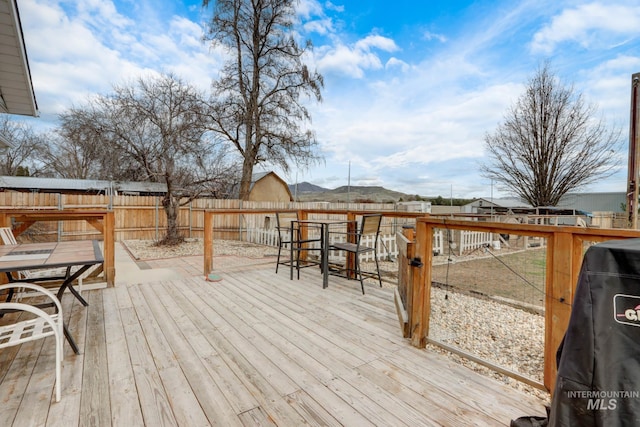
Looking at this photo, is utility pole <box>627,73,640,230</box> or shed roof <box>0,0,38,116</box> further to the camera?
utility pole <box>627,73,640,230</box>

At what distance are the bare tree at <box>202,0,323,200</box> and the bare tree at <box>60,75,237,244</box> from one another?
7.09ft

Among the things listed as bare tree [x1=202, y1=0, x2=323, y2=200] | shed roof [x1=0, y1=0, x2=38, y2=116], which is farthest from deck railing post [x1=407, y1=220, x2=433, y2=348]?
bare tree [x1=202, y1=0, x2=323, y2=200]

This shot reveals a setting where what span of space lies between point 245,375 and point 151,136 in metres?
8.90

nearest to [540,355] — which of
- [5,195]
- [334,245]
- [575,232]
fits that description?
[575,232]

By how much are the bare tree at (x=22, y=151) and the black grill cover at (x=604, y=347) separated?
18.9 metres

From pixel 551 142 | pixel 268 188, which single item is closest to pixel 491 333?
pixel 551 142

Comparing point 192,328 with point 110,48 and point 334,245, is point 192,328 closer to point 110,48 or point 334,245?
point 334,245

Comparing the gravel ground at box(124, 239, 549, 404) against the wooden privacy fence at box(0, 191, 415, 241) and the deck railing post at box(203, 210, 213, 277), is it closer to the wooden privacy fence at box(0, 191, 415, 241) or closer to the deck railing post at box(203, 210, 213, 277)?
the deck railing post at box(203, 210, 213, 277)

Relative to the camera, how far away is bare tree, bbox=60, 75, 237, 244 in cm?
834

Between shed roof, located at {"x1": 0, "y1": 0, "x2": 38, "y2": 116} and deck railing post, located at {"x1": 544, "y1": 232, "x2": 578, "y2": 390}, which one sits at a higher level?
shed roof, located at {"x1": 0, "y1": 0, "x2": 38, "y2": 116}

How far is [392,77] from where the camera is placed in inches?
357

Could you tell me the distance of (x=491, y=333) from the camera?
10.8 ft

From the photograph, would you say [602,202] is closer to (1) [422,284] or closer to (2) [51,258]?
(1) [422,284]

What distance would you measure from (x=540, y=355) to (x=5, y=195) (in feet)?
40.7
